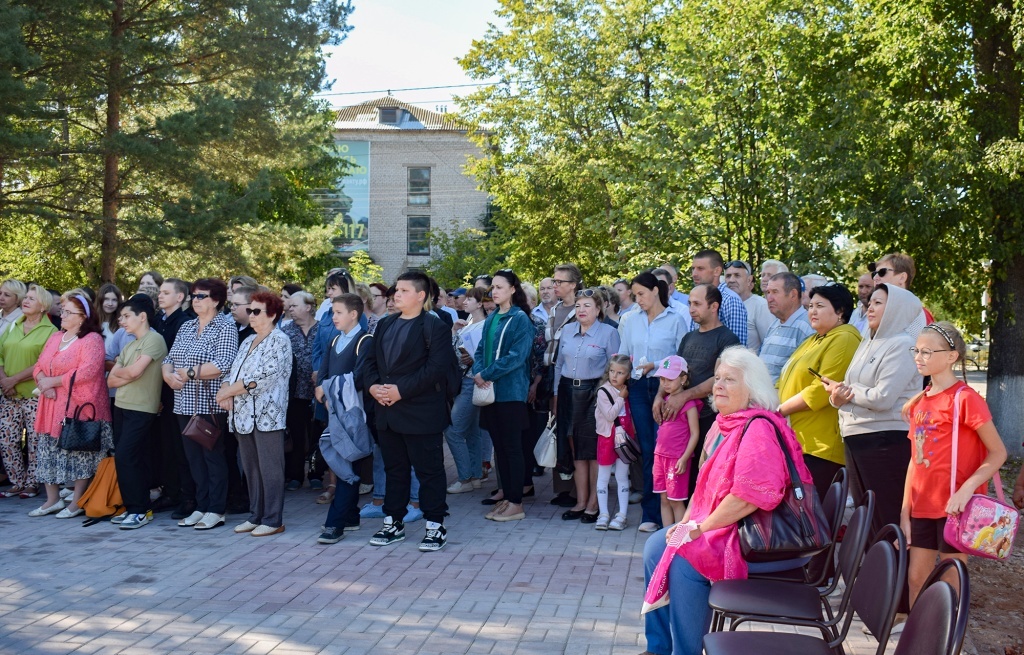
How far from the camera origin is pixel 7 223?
1773 cm

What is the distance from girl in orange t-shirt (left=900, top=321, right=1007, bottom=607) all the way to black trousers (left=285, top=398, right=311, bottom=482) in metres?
5.91

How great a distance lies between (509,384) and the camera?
7.77m

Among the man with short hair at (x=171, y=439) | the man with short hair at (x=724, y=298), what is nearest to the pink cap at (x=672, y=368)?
the man with short hair at (x=724, y=298)

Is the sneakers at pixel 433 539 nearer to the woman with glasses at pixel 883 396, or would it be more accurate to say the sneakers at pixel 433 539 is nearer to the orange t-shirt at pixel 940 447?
the woman with glasses at pixel 883 396

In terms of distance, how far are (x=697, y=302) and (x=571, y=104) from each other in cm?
1991

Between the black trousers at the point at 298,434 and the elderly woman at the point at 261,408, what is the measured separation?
1511mm

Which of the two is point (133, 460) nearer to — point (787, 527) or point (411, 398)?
point (411, 398)

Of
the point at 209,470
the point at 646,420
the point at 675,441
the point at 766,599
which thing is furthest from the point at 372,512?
the point at 766,599

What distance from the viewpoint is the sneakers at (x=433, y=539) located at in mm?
6715

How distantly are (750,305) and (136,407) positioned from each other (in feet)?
17.5

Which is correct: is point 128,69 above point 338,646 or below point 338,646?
above

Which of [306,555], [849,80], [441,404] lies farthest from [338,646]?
[849,80]

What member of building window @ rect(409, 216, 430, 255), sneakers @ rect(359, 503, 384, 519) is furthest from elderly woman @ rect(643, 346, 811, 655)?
building window @ rect(409, 216, 430, 255)

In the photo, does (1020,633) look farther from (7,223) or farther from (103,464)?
(7,223)
